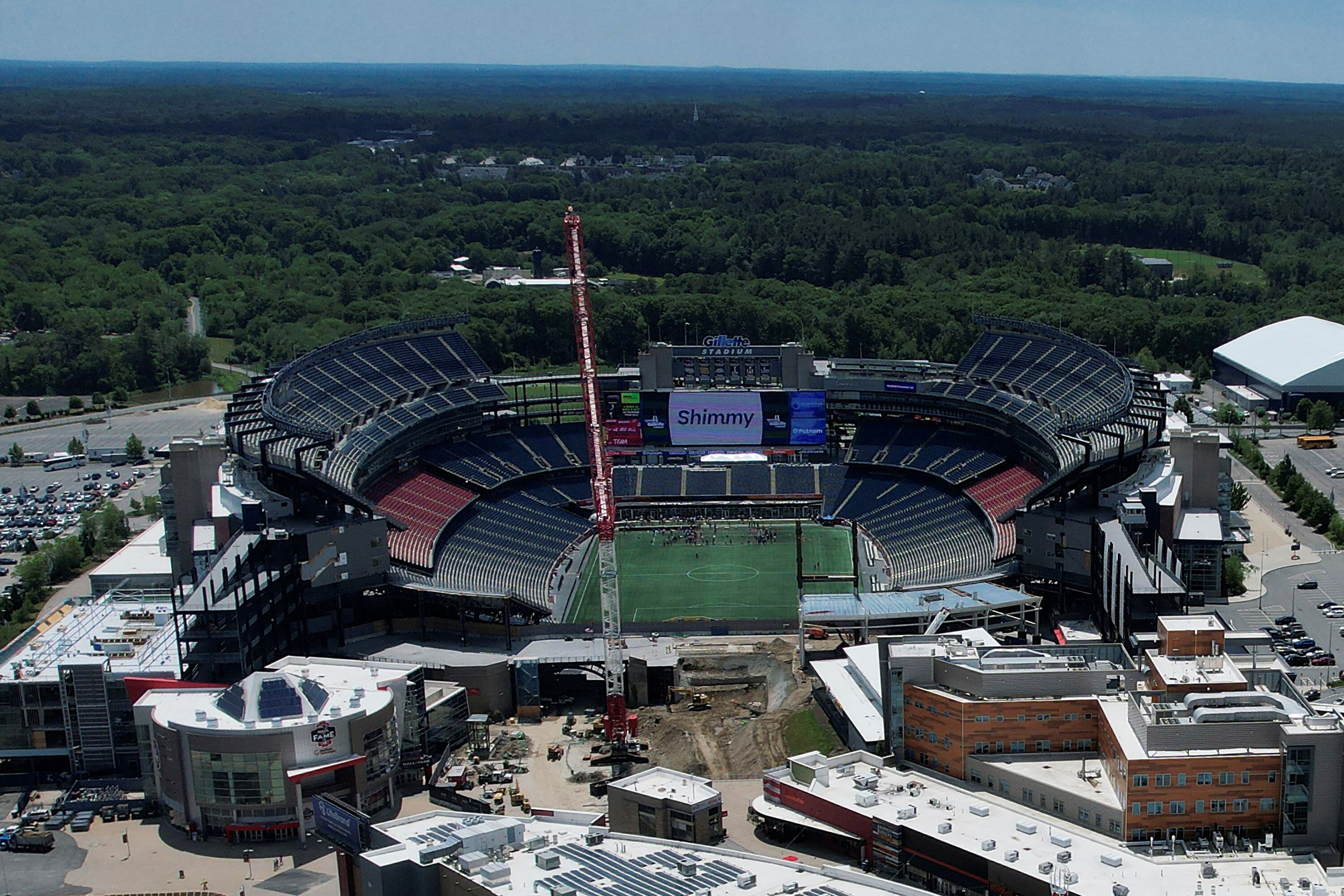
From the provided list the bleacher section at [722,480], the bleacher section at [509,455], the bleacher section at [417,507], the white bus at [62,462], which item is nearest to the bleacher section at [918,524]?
the bleacher section at [722,480]

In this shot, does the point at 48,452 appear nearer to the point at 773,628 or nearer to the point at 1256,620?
the point at 773,628

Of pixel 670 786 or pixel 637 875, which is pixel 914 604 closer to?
pixel 670 786

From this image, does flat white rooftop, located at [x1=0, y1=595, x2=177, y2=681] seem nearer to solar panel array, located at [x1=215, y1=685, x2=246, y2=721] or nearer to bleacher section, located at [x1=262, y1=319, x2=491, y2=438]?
solar panel array, located at [x1=215, y1=685, x2=246, y2=721]

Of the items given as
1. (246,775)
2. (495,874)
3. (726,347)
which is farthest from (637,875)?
(726,347)

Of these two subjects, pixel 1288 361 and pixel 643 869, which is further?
pixel 1288 361

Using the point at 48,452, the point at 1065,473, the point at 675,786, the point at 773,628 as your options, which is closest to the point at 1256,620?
the point at 1065,473

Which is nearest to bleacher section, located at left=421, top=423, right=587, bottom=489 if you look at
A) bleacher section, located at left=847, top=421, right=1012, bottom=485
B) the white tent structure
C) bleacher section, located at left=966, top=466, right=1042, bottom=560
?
bleacher section, located at left=847, top=421, right=1012, bottom=485

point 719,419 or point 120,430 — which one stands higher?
point 719,419
